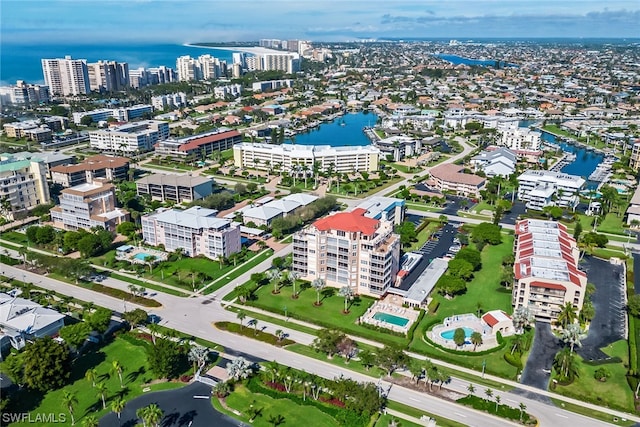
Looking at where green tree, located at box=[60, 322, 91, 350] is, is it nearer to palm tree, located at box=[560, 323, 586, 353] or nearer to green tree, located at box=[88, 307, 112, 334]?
green tree, located at box=[88, 307, 112, 334]

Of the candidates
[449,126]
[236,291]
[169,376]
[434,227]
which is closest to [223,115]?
[449,126]

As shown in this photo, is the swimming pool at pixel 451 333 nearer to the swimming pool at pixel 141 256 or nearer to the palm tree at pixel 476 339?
the palm tree at pixel 476 339

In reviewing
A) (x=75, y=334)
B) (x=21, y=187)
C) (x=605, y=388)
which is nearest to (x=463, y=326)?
(x=605, y=388)

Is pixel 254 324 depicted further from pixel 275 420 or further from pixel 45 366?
pixel 45 366

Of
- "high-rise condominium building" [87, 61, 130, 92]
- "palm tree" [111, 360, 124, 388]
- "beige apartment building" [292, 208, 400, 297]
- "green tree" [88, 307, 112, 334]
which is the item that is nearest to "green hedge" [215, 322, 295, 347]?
"green tree" [88, 307, 112, 334]

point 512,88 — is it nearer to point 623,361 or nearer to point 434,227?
point 434,227

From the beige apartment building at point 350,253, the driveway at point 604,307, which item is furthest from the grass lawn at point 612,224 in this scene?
the beige apartment building at point 350,253
